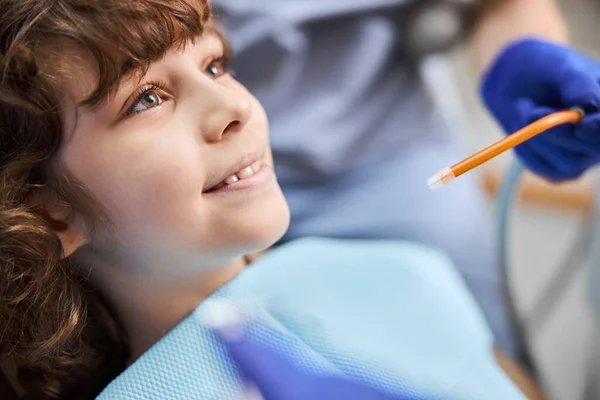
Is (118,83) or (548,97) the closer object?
(118,83)

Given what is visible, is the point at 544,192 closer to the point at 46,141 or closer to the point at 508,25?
the point at 508,25

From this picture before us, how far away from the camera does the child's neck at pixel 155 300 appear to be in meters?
0.61

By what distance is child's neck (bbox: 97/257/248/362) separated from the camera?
0.61m

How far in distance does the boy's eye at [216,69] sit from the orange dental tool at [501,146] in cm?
22

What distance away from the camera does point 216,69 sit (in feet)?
2.00

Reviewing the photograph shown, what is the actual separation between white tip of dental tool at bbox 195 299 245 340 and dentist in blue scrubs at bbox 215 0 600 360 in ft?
0.97

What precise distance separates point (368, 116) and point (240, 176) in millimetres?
413

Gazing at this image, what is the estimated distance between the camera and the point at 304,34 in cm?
90

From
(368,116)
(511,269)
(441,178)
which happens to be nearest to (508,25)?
(368,116)

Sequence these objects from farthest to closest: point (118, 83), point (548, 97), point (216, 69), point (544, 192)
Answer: point (544, 192), point (548, 97), point (216, 69), point (118, 83)

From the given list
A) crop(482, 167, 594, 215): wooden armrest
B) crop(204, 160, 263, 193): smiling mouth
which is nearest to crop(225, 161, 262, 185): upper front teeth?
crop(204, 160, 263, 193): smiling mouth

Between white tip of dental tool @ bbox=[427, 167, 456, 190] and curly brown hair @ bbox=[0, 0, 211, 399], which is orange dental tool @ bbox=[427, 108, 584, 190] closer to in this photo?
white tip of dental tool @ bbox=[427, 167, 456, 190]

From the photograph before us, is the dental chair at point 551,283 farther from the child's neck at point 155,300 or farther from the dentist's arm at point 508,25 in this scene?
the child's neck at point 155,300

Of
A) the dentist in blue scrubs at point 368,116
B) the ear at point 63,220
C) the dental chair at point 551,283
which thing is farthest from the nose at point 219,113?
the dental chair at point 551,283
